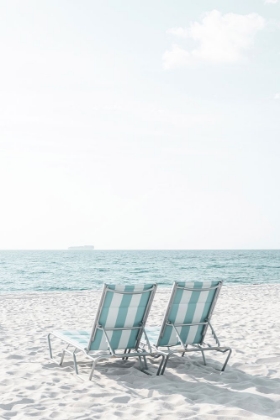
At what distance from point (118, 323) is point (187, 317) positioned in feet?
2.46

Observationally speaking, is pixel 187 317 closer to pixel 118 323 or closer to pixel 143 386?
pixel 118 323

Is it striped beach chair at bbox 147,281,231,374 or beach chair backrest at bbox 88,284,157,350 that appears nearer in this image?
beach chair backrest at bbox 88,284,157,350

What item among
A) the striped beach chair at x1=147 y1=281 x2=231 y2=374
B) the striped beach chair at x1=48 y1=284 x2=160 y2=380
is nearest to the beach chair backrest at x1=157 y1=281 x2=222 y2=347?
the striped beach chair at x1=147 y1=281 x2=231 y2=374

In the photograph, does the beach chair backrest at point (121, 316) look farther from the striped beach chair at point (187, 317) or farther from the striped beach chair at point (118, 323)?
the striped beach chair at point (187, 317)

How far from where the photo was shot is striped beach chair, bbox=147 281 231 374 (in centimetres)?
511

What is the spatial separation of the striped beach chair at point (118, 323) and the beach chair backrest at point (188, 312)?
9.8 inches

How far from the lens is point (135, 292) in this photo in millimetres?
4887

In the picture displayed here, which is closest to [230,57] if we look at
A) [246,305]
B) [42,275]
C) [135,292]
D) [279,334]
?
[246,305]

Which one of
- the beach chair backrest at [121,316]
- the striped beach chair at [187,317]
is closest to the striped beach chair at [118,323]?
the beach chair backrest at [121,316]

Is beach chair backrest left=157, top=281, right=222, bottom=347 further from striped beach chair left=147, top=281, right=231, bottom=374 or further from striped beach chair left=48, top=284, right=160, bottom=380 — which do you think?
striped beach chair left=48, top=284, right=160, bottom=380

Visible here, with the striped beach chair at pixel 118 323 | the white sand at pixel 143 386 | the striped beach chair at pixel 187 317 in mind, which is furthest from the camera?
the striped beach chair at pixel 187 317

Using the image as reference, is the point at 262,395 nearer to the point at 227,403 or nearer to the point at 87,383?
the point at 227,403

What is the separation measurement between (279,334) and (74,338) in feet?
11.3

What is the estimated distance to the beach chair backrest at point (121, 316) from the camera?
4754 mm
